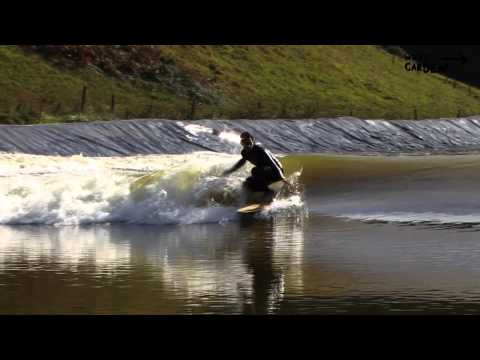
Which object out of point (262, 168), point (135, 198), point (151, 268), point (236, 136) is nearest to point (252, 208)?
point (262, 168)

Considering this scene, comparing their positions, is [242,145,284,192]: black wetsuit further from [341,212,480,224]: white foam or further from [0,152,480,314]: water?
[341,212,480,224]: white foam

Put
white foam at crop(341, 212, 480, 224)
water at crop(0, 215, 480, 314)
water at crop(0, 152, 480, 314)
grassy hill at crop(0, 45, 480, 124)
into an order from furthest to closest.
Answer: grassy hill at crop(0, 45, 480, 124) < white foam at crop(341, 212, 480, 224) < water at crop(0, 152, 480, 314) < water at crop(0, 215, 480, 314)

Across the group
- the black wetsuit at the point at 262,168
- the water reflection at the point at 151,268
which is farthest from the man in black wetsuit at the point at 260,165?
the water reflection at the point at 151,268

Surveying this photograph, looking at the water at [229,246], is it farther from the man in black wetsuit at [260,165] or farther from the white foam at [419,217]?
the man in black wetsuit at [260,165]

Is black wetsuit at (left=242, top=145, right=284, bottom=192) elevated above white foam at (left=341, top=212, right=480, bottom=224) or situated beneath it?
elevated above

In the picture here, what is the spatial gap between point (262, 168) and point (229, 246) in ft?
18.0

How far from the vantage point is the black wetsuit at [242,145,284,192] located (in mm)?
25281

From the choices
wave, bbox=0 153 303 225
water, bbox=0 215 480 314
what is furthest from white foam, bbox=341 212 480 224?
wave, bbox=0 153 303 225

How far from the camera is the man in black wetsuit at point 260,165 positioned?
82.9ft

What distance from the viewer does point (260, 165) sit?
83.7ft

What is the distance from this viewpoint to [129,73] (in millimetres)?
75188

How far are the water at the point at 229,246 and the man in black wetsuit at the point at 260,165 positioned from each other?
66cm

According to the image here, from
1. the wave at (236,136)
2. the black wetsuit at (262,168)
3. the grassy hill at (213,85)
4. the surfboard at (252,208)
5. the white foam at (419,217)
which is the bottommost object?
the white foam at (419,217)
